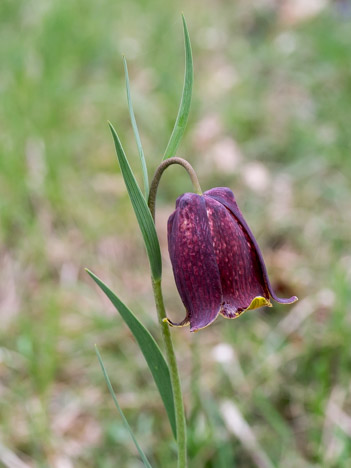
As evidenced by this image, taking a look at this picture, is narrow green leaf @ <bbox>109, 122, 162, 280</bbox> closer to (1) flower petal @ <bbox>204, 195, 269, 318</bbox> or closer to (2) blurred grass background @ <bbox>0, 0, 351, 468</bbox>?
(1) flower petal @ <bbox>204, 195, 269, 318</bbox>

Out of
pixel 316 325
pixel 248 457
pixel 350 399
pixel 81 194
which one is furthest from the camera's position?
pixel 81 194

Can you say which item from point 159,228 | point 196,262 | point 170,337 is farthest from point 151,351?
point 159,228

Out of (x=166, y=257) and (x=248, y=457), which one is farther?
(x=166, y=257)

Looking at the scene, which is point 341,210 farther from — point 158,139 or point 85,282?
point 85,282

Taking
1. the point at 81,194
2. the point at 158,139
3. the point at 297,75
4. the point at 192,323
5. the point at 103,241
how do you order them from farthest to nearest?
the point at 297,75
the point at 158,139
the point at 81,194
the point at 103,241
the point at 192,323

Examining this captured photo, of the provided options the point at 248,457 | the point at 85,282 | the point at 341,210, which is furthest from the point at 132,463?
the point at 341,210

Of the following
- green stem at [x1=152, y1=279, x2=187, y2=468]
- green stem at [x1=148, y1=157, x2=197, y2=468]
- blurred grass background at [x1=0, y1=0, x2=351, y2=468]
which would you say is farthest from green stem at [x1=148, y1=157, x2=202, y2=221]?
blurred grass background at [x1=0, y1=0, x2=351, y2=468]

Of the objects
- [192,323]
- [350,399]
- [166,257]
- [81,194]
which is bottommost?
[350,399]

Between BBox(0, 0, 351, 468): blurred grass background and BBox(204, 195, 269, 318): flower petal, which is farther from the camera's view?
BBox(0, 0, 351, 468): blurred grass background
